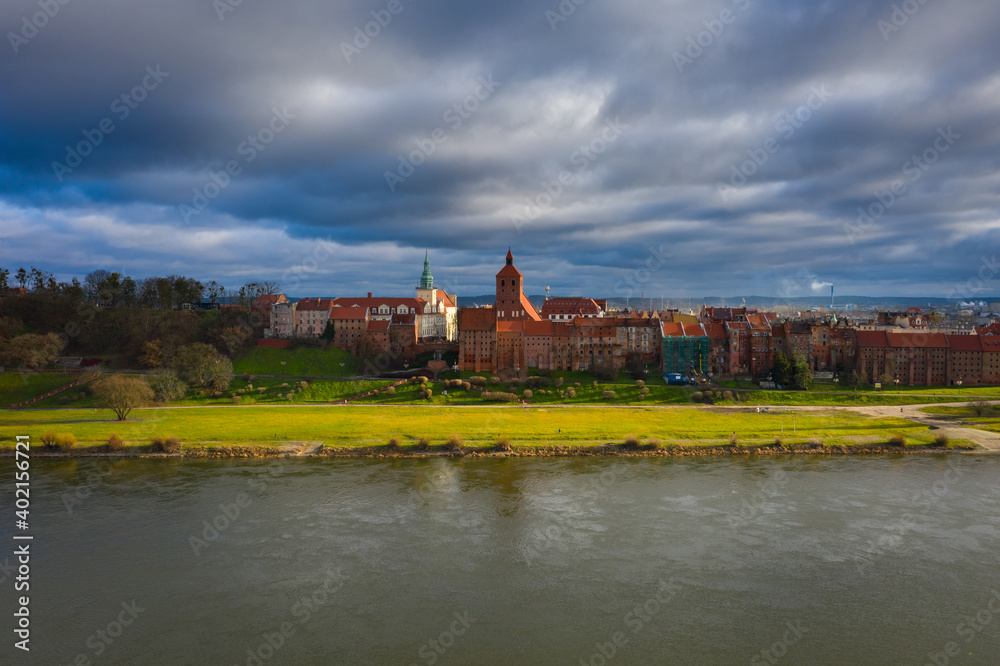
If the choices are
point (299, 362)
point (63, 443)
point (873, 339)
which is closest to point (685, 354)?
point (873, 339)

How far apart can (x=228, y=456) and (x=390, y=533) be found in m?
19.6

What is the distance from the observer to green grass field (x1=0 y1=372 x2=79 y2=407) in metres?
58.6

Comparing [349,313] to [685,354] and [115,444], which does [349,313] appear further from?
[685,354]

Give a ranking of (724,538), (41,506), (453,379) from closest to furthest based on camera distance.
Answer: (724,538)
(41,506)
(453,379)

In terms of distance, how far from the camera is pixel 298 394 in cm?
6216

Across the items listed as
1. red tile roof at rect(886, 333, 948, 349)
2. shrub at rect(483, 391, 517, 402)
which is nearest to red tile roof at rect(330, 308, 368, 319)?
shrub at rect(483, 391, 517, 402)

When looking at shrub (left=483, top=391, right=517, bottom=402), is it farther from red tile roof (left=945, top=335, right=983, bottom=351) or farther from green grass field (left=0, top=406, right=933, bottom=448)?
red tile roof (left=945, top=335, right=983, bottom=351)

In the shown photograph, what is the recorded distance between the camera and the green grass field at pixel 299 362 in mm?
69312

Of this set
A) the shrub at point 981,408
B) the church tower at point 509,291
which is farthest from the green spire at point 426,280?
the shrub at point 981,408

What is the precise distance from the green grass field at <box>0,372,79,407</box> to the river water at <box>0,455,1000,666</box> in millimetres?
30174

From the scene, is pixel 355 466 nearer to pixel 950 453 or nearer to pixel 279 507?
A: pixel 279 507

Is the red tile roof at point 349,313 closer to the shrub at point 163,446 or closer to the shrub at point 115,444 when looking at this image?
the shrub at point 115,444

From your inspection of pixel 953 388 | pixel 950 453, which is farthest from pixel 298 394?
pixel 953 388

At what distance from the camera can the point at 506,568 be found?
79.3ft
